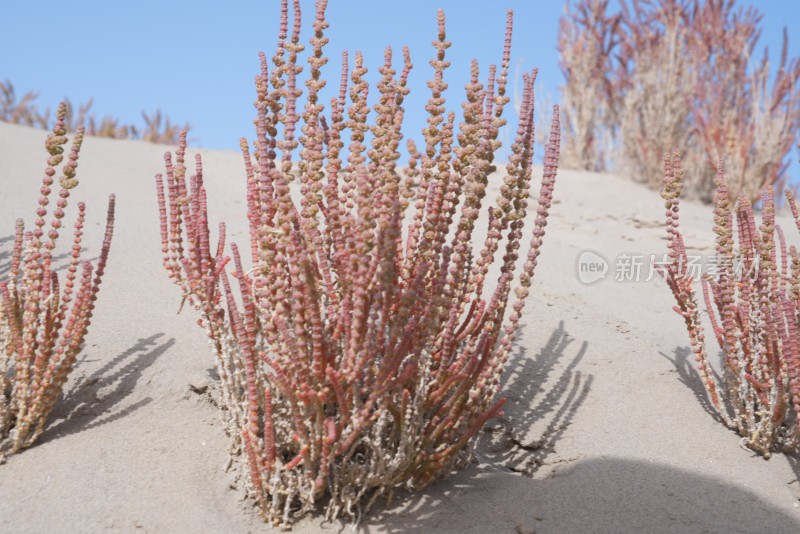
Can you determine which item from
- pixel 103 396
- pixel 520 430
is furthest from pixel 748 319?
pixel 103 396

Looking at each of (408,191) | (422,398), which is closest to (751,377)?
(422,398)

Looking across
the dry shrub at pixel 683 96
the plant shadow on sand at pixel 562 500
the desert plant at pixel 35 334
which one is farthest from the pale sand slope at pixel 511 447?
the dry shrub at pixel 683 96

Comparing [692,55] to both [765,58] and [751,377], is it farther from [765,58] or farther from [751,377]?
[751,377]

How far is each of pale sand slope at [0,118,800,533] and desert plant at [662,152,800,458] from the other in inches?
4.1

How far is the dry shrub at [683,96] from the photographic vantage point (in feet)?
26.8

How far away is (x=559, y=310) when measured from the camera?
A: 3615mm

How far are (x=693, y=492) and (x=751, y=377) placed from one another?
0.50 meters

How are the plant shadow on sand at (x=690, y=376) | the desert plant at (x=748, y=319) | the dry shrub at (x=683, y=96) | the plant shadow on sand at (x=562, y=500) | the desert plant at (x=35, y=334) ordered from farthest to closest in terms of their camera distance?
the dry shrub at (x=683, y=96) < the plant shadow on sand at (x=690, y=376) < the desert plant at (x=748, y=319) < the desert plant at (x=35, y=334) < the plant shadow on sand at (x=562, y=500)

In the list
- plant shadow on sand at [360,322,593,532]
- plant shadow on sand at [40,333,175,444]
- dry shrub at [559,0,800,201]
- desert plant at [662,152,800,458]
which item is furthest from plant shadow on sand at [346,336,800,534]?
dry shrub at [559,0,800,201]

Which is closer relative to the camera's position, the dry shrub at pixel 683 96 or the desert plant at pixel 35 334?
the desert plant at pixel 35 334

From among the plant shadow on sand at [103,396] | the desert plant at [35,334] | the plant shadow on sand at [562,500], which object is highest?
the desert plant at [35,334]

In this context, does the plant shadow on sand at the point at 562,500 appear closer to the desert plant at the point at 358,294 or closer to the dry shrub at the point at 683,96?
the desert plant at the point at 358,294

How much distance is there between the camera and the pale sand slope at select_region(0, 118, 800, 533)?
195 centimetres

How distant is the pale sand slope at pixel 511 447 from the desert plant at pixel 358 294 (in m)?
0.18
